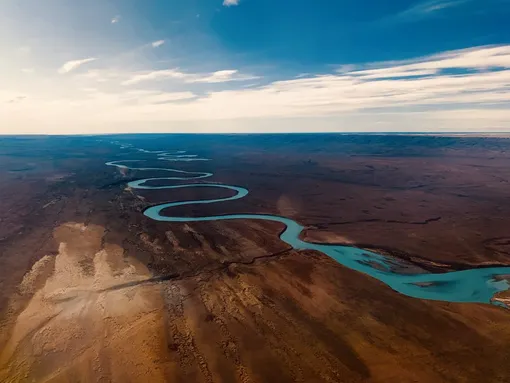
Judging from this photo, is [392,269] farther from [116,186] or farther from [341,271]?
[116,186]

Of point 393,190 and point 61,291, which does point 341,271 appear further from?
point 393,190

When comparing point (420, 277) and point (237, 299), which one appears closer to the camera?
point (237, 299)

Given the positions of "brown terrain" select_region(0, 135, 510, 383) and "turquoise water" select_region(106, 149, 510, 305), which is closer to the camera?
"brown terrain" select_region(0, 135, 510, 383)

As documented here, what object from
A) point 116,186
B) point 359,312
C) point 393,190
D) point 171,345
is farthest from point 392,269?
point 116,186

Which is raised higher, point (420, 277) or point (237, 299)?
point (237, 299)

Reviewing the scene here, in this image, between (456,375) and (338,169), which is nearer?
(456,375)

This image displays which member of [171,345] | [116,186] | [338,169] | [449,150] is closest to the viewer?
[171,345]

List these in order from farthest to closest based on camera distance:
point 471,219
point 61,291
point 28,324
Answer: point 471,219
point 61,291
point 28,324

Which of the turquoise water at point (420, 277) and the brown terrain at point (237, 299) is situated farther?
the turquoise water at point (420, 277)
